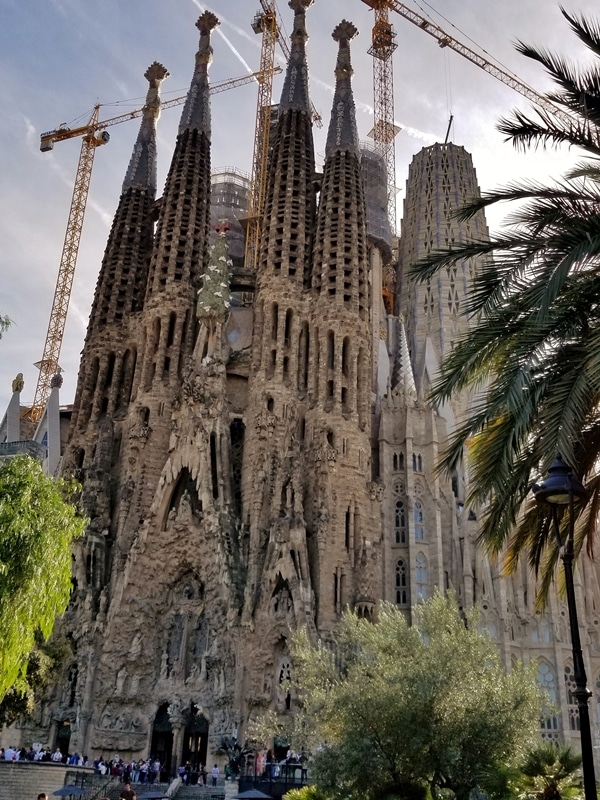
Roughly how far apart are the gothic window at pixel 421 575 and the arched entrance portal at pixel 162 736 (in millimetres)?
11296

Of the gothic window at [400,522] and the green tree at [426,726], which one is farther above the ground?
the gothic window at [400,522]

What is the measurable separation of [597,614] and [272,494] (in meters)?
16.1

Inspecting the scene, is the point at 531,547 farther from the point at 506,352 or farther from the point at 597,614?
the point at 597,614

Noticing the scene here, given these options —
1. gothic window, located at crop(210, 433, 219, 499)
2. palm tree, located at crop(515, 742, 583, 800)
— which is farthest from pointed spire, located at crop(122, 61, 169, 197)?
palm tree, located at crop(515, 742, 583, 800)

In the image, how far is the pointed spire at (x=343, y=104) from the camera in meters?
42.2

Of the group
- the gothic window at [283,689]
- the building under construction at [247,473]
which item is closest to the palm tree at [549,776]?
the gothic window at [283,689]

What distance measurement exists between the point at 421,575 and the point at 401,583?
0.94 metres

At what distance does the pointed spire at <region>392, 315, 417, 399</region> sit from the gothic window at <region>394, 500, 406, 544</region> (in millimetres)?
5658

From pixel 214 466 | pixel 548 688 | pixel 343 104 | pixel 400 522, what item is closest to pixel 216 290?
→ pixel 214 466

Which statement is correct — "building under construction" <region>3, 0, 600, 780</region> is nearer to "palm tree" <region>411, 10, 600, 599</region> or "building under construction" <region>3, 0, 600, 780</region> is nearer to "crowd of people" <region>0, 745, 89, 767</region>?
"crowd of people" <region>0, 745, 89, 767</region>

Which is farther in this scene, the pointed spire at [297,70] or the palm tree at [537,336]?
the pointed spire at [297,70]

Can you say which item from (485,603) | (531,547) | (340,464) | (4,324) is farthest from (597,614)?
(4,324)

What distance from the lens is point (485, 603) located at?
3497 cm

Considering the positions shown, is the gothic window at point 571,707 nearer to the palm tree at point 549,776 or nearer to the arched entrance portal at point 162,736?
the arched entrance portal at point 162,736
